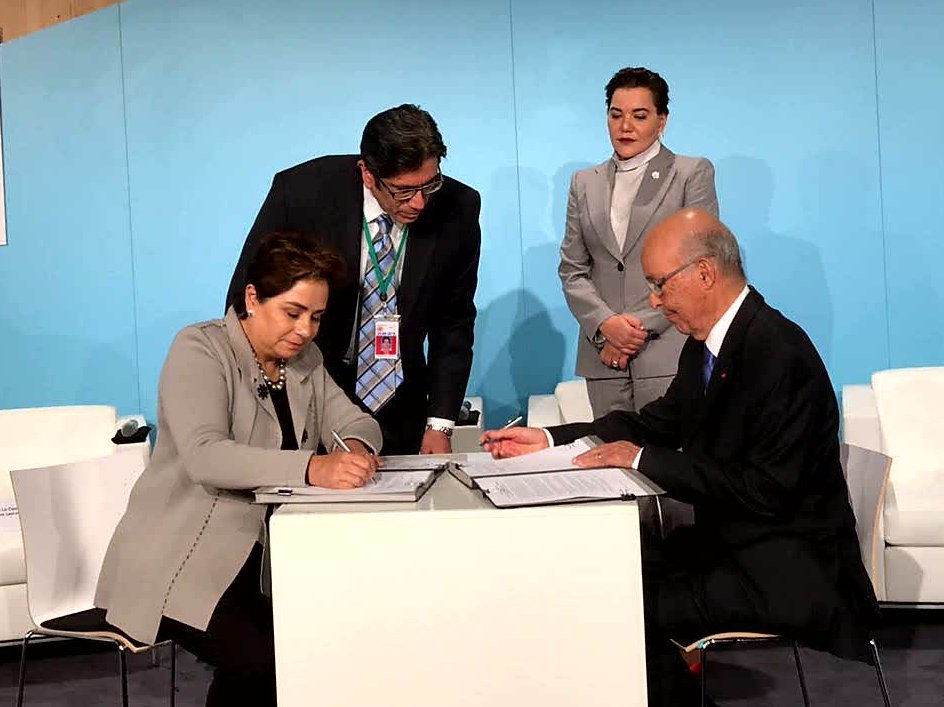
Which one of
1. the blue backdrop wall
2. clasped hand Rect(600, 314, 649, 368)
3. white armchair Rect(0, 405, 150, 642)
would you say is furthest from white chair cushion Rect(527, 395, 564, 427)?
white armchair Rect(0, 405, 150, 642)

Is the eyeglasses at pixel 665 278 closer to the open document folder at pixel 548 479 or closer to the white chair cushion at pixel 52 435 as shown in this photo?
the open document folder at pixel 548 479

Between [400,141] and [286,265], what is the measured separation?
1.38ft

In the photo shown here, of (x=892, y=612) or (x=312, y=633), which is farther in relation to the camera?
(x=892, y=612)

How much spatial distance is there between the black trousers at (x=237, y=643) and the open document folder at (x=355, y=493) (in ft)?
0.96

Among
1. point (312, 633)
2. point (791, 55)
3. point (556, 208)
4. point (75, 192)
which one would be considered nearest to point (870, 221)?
point (791, 55)

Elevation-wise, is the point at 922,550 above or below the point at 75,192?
below

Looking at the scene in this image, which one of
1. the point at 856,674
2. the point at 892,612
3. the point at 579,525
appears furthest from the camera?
the point at 892,612

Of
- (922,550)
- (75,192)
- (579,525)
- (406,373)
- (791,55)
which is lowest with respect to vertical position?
(922,550)

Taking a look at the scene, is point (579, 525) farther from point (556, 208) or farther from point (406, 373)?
point (556, 208)

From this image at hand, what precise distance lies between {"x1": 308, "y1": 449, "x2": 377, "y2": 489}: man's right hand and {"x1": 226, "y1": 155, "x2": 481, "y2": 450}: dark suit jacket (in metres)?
0.69

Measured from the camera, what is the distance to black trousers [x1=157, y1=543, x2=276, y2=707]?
252 centimetres

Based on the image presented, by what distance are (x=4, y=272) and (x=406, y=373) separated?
2813 millimetres

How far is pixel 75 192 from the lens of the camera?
5.36m

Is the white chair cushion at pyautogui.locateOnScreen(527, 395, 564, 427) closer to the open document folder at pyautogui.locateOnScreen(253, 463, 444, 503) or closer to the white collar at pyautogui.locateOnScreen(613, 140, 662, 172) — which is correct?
the white collar at pyautogui.locateOnScreen(613, 140, 662, 172)
